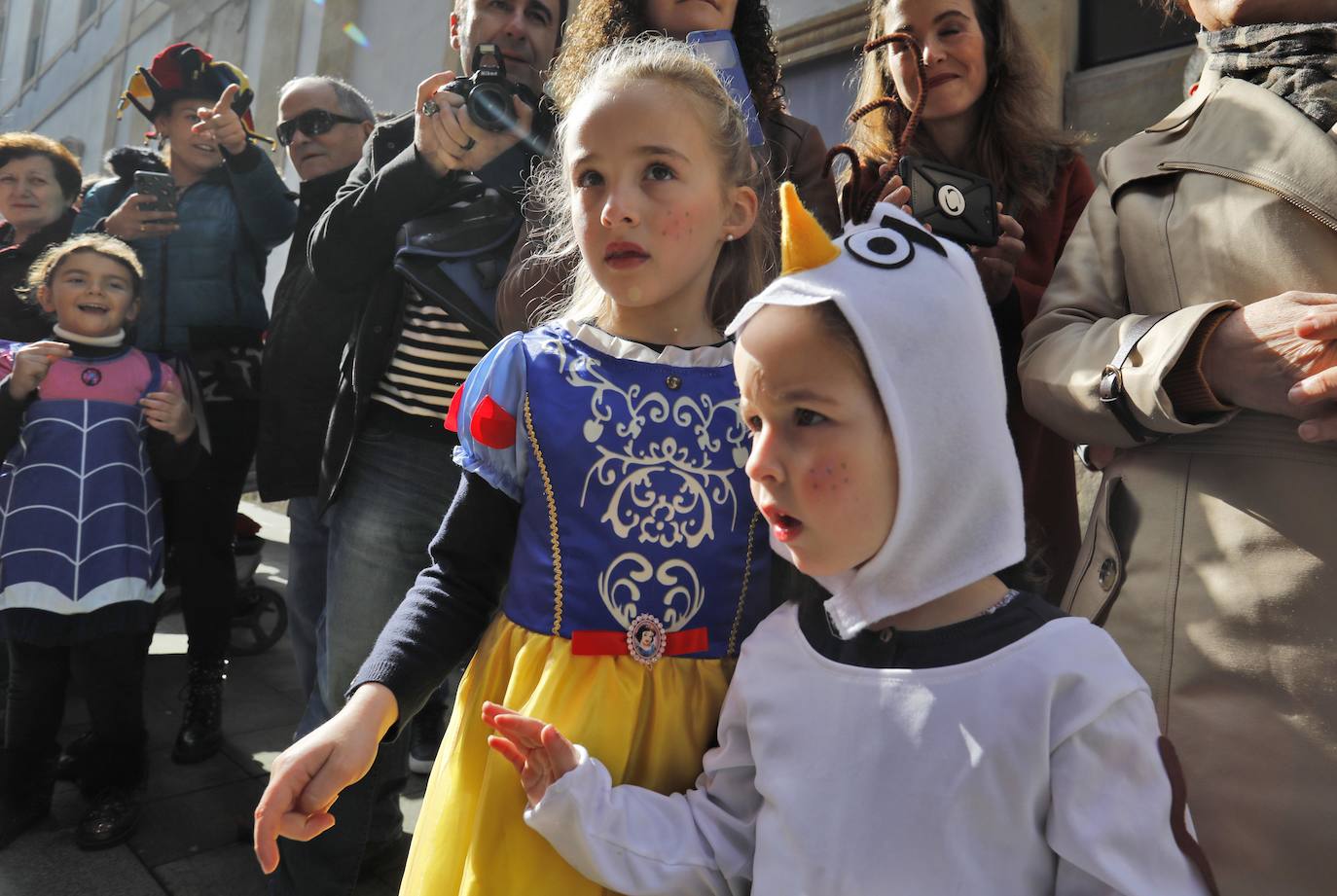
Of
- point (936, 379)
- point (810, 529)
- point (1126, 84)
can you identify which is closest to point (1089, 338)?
point (936, 379)

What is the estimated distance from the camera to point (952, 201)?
1.54 meters

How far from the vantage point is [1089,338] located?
138cm

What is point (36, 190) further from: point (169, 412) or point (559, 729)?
point (559, 729)

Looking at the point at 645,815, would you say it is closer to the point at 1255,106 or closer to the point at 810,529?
the point at 810,529

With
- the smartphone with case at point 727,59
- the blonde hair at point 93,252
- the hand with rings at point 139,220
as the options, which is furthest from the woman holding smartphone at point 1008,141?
the hand with rings at point 139,220

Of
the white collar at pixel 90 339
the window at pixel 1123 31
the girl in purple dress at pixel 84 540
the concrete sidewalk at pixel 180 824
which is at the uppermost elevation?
the window at pixel 1123 31

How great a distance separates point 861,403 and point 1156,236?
2.17 feet

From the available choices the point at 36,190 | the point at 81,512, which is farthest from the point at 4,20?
the point at 81,512

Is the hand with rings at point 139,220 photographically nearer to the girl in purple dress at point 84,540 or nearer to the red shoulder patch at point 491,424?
the girl in purple dress at point 84,540

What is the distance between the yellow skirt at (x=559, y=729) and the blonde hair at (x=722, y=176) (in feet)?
1.68

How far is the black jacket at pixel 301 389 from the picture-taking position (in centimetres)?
271

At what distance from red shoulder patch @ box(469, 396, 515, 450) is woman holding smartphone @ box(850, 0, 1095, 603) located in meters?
0.85

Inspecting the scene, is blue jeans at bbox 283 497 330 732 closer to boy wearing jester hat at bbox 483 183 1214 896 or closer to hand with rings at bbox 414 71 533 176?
hand with rings at bbox 414 71 533 176

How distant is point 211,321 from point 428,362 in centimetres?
160
